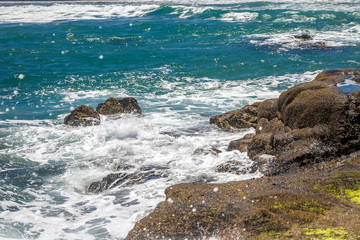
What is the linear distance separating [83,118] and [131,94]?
3.81m

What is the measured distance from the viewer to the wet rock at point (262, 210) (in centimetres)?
370

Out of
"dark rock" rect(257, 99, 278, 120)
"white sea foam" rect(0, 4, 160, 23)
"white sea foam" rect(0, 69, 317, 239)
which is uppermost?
"white sea foam" rect(0, 4, 160, 23)

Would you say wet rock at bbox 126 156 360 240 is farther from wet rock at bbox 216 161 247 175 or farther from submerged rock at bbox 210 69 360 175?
wet rock at bbox 216 161 247 175

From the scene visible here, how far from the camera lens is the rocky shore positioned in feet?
12.4

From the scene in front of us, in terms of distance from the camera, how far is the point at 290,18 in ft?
96.0

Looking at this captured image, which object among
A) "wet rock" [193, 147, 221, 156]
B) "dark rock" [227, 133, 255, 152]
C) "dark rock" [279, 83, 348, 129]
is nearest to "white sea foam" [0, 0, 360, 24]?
"wet rock" [193, 147, 221, 156]

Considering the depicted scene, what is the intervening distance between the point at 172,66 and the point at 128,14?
2348cm

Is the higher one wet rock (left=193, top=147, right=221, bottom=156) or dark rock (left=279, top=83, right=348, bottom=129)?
dark rock (left=279, top=83, right=348, bottom=129)

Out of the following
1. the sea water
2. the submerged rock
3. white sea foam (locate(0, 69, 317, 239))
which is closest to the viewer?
white sea foam (locate(0, 69, 317, 239))

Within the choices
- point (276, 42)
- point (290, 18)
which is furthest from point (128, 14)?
point (276, 42)

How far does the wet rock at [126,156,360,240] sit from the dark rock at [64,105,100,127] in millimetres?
5865

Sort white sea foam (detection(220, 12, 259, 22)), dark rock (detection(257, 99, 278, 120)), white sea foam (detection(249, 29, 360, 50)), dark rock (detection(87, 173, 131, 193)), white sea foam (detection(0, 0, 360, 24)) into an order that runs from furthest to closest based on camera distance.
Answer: white sea foam (detection(0, 0, 360, 24)) → white sea foam (detection(220, 12, 259, 22)) → white sea foam (detection(249, 29, 360, 50)) → dark rock (detection(257, 99, 278, 120)) → dark rock (detection(87, 173, 131, 193))

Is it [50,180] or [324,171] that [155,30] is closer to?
[50,180]

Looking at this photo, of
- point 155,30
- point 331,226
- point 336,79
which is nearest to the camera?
point 331,226
